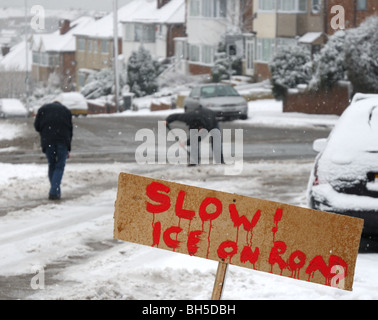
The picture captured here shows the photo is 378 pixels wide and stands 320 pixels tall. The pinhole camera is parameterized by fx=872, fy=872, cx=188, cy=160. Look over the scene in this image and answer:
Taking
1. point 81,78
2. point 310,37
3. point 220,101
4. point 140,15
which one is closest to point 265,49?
point 310,37

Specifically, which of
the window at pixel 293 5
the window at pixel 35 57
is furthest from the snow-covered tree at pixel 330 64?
the window at pixel 35 57

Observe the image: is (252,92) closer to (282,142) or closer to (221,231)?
(282,142)

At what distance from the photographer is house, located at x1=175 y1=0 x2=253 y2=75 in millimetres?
54750

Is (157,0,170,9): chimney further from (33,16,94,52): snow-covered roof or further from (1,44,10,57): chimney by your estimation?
(1,44,10,57): chimney

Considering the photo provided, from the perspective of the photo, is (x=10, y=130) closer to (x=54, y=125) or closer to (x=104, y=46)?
(x=54, y=125)

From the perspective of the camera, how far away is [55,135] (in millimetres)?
12445

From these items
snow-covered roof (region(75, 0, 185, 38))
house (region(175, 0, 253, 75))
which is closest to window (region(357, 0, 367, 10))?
house (region(175, 0, 253, 75))

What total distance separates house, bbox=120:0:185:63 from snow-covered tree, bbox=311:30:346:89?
36.4 m

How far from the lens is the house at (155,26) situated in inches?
2707

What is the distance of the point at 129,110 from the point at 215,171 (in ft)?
91.8

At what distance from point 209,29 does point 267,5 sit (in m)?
10.3

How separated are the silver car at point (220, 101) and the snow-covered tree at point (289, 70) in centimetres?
389

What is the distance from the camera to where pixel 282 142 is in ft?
71.4
